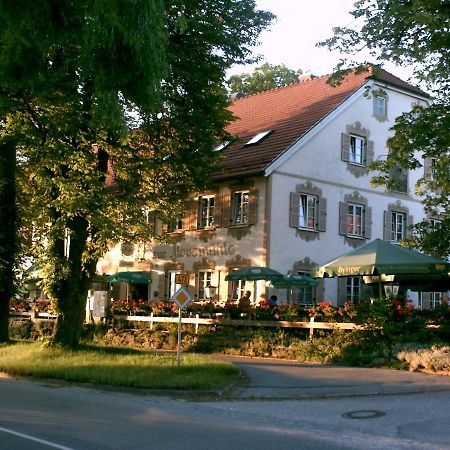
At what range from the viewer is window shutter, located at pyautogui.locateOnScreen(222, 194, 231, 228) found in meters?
28.0

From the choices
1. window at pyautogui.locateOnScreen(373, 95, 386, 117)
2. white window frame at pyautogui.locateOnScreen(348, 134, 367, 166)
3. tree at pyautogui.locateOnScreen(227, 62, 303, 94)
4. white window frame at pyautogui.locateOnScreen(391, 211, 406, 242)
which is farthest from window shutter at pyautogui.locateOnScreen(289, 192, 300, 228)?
tree at pyautogui.locateOnScreen(227, 62, 303, 94)

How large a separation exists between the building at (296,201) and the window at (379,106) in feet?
0.16

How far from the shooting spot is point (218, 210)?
2852 cm

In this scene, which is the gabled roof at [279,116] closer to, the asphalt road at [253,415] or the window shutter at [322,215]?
the window shutter at [322,215]

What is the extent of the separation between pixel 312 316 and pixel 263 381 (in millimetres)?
5042

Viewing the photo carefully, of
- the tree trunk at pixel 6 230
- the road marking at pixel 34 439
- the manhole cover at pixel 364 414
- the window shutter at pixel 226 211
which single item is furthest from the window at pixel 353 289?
the road marking at pixel 34 439

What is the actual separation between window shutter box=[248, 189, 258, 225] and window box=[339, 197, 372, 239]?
13.7 ft

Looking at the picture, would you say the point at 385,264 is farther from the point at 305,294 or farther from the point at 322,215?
the point at 322,215

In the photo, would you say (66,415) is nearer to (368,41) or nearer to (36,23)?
(36,23)

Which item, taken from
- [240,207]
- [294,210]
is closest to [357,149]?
[294,210]

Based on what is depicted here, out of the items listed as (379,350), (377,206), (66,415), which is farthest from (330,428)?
(377,206)

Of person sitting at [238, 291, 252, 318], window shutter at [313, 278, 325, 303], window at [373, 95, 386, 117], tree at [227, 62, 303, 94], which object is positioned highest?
tree at [227, 62, 303, 94]

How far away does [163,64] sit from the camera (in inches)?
411

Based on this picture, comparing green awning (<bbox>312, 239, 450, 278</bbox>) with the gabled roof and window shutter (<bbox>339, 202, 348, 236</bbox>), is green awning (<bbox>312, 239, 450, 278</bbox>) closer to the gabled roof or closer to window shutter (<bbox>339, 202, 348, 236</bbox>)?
the gabled roof
